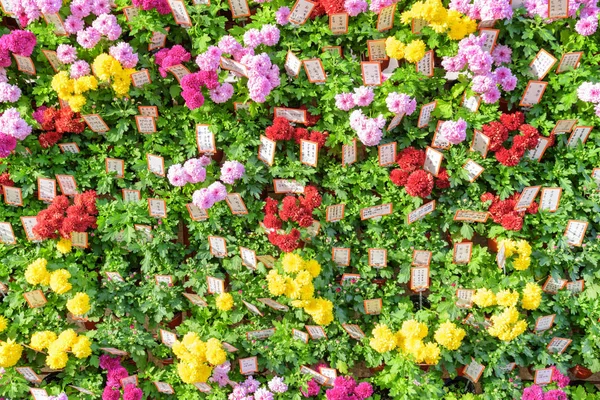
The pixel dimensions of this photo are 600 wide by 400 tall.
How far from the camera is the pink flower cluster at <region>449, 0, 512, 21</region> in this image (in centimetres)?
348

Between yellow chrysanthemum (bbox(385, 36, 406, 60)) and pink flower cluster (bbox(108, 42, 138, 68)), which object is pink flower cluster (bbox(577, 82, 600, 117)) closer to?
yellow chrysanthemum (bbox(385, 36, 406, 60))

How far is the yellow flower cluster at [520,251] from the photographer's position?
11.8ft

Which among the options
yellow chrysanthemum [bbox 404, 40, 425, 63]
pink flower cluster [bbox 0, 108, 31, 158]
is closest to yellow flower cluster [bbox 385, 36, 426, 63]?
yellow chrysanthemum [bbox 404, 40, 425, 63]

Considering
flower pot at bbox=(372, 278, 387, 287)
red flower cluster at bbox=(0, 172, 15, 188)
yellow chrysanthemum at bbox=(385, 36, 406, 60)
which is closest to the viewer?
yellow chrysanthemum at bbox=(385, 36, 406, 60)

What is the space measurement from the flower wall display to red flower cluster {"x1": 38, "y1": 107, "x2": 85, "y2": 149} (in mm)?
15

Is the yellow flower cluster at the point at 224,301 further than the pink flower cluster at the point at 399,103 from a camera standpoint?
Yes

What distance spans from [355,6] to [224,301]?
222cm

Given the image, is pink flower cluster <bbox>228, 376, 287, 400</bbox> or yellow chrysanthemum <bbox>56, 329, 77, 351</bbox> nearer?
yellow chrysanthemum <bbox>56, 329, 77, 351</bbox>

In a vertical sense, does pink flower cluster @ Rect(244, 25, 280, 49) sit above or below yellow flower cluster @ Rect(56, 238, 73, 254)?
above

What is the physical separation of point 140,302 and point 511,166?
2.81 m

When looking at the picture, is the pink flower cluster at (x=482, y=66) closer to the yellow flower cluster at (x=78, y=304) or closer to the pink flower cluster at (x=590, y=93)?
the pink flower cluster at (x=590, y=93)

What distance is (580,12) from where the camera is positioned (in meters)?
3.68

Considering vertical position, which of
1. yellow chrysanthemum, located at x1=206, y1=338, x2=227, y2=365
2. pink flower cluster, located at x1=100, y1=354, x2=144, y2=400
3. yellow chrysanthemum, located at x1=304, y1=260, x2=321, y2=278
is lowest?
→ pink flower cluster, located at x1=100, y1=354, x2=144, y2=400

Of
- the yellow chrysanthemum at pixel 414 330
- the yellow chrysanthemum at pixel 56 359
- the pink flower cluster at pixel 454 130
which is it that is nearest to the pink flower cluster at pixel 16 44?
the yellow chrysanthemum at pixel 56 359
